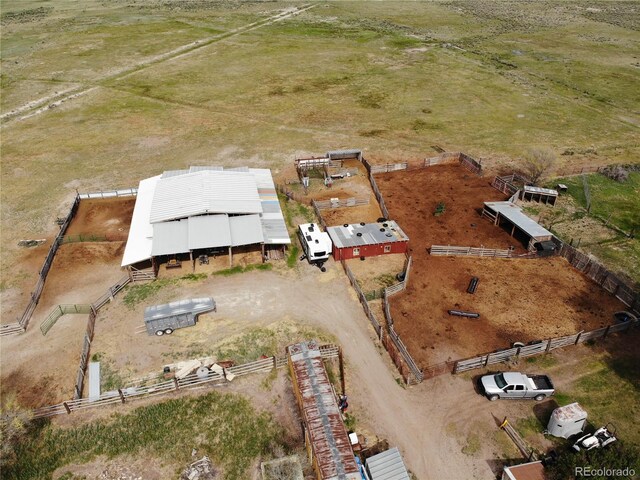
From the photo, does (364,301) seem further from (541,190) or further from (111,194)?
(111,194)

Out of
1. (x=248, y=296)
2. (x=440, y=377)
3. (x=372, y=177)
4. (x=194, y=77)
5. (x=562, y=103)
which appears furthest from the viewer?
(x=194, y=77)

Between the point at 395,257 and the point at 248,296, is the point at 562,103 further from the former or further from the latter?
the point at 248,296

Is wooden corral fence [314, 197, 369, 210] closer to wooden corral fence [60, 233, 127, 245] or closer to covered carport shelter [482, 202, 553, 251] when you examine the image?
covered carport shelter [482, 202, 553, 251]

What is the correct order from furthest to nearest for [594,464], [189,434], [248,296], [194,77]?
1. [194,77]
2. [248,296]
3. [189,434]
4. [594,464]

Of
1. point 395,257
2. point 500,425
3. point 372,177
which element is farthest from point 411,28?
point 500,425

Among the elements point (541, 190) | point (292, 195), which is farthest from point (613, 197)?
point (292, 195)

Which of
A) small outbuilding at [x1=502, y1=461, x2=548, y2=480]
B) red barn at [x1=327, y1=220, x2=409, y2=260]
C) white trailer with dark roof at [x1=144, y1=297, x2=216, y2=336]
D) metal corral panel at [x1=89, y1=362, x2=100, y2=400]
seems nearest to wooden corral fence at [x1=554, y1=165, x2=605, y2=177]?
red barn at [x1=327, y1=220, x2=409, y2=260]

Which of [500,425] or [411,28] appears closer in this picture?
[500,425]
